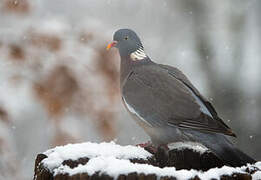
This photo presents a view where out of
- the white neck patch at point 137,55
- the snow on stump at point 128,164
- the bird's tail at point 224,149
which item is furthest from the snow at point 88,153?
the white neck patch at point 137,55

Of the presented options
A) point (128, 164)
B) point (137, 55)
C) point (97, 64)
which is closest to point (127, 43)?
point (137, 55)

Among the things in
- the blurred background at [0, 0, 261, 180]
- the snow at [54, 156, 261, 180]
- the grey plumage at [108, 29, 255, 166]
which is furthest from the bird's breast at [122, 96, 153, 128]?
the blurred background at [0, 0, 261, 180]

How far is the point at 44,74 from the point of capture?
13.5 feet

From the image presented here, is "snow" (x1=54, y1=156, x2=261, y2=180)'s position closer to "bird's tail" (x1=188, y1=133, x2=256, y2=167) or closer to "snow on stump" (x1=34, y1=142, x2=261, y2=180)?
"snow on stump" (x1=34, y1=142, x2=261, y2=180)

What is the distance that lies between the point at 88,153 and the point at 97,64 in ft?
6.96

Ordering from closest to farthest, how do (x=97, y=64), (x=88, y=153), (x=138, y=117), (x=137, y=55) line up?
(x=88, y=153) < (x=138, y=117) < (x=137, y=55) < (x=97, y=64)

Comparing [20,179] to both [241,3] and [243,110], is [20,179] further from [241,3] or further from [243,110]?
[241,3]

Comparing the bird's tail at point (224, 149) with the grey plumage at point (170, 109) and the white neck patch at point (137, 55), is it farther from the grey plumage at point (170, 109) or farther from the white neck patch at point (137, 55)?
the white neck patch at point (137, 55)

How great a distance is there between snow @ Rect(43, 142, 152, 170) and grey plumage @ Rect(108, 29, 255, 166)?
1.25 ft

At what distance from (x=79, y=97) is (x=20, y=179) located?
0.90 m

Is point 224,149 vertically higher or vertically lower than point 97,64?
lower

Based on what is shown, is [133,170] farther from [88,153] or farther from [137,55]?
[137,55]

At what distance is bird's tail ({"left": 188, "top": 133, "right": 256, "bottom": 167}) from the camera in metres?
2.38

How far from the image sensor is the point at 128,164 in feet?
6.38
